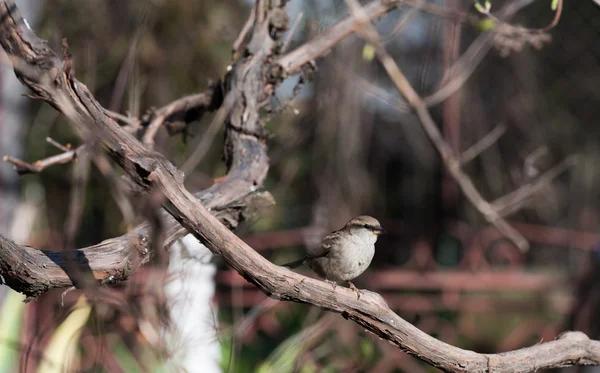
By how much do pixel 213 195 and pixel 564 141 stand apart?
6.94 m

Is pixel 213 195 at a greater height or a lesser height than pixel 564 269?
lesser

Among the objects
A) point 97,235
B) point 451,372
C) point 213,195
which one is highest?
point 97,235

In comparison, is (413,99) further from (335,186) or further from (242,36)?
(335,186)

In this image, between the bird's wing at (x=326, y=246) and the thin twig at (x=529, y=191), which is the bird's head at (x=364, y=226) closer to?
the bird's wing at (x=326, y=246)

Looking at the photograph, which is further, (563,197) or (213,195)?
(563,197)

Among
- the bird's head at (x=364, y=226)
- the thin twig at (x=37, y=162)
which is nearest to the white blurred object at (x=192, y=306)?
the thin twig at (x=37, y=162)

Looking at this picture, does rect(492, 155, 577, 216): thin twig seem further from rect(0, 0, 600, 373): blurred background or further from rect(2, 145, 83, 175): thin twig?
rect(2, 145, 83, 175): thin twig

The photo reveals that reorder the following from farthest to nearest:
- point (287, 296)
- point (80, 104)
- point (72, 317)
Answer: point (72, 317)
point (287, 296)
point (80, 104)

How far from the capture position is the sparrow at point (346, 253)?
132 inches

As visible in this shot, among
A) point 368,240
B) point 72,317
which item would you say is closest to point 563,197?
point 368,240

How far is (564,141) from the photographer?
8.62 m

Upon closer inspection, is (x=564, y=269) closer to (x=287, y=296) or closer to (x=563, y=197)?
(x=563, y=197)

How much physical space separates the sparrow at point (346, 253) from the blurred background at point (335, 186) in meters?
0.22

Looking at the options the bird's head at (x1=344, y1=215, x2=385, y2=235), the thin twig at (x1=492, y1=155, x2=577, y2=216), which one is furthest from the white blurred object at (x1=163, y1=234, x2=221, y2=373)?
the thin twig at (x1=492, y1=155, x2=577, y2=216)
